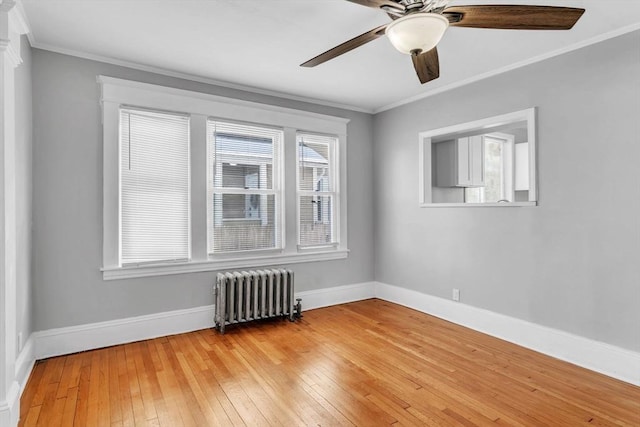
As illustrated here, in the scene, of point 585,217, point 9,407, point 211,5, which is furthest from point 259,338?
point 585,217

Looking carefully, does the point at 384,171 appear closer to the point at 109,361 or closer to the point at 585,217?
the point at 585,217

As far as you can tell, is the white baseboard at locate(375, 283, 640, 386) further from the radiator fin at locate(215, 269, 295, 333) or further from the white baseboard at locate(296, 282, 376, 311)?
the radiator fin at locate(215, 269, 295, 333)

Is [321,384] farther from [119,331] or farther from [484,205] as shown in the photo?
[484,205]

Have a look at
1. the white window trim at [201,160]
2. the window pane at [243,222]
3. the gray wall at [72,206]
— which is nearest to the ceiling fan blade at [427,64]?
the white window trim at [201,160]

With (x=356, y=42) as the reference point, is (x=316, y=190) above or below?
below

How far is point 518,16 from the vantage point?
5.92 ft

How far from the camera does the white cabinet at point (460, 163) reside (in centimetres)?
463

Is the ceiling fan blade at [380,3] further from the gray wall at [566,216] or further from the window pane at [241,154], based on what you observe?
the window pane at [241,154]

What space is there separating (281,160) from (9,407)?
321 centimetres

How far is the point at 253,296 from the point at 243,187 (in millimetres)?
1251

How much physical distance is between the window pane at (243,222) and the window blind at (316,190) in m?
0.42

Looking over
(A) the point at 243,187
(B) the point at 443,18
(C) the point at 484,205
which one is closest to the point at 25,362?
(A) the point at 243,187

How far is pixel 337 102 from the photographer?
471 cm

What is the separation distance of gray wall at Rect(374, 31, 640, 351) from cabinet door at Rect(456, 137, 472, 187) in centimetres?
65
